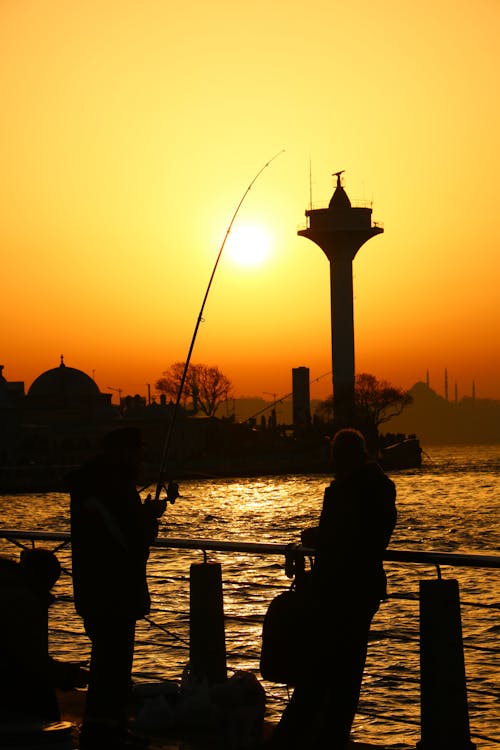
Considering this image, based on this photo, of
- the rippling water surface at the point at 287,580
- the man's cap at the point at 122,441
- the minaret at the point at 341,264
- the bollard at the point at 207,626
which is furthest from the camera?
the minaret at the point at 341,264

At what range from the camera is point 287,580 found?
39.2m

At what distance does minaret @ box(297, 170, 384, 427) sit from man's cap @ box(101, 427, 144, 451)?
116 m

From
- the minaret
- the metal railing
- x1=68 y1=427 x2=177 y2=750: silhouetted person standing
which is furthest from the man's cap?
the minaret

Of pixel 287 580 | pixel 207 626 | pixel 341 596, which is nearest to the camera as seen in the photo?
pixel 341 596

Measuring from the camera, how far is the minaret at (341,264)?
4825 inches

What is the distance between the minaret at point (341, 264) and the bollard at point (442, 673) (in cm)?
11622

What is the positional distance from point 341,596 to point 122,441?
1393mm

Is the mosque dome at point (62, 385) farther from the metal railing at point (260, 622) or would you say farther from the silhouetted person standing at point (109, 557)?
the silhouetted person standing at point (109, 557)

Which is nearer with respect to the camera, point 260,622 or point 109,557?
point 109,557

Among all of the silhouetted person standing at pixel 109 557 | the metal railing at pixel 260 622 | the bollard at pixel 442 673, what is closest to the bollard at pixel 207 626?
the metal railing at pixel 260 622

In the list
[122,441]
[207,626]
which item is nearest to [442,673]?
[207,626]

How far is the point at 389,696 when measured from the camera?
18344 millimetres

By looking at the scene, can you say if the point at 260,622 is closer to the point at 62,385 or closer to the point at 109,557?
the point at 109,557

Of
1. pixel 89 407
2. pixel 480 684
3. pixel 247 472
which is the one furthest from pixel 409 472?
pixel 480 684
